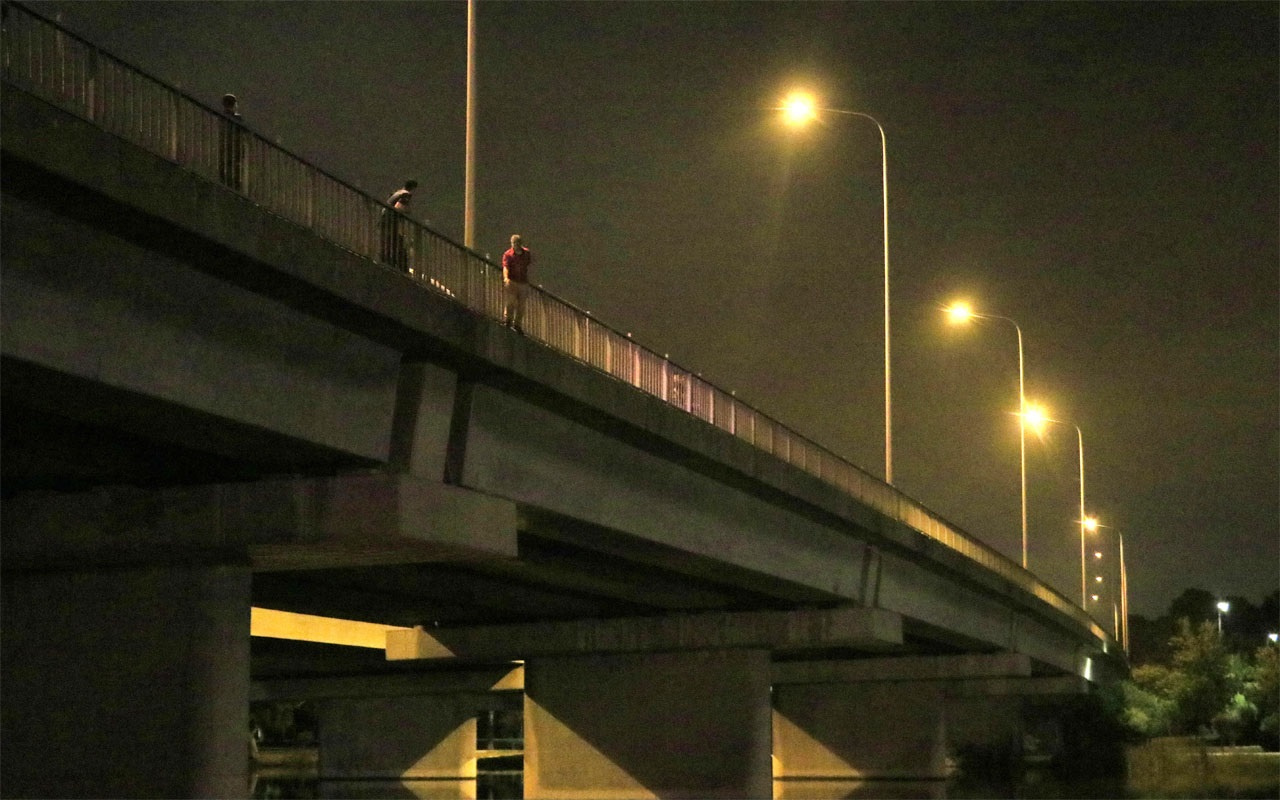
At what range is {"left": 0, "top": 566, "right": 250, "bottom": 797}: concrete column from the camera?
19.1 meters

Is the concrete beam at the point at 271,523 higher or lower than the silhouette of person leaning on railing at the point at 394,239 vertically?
lower

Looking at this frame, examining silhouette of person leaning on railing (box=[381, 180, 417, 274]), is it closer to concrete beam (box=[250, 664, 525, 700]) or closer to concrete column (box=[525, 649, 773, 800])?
concrete column (box=[525, 649, 773, 800])

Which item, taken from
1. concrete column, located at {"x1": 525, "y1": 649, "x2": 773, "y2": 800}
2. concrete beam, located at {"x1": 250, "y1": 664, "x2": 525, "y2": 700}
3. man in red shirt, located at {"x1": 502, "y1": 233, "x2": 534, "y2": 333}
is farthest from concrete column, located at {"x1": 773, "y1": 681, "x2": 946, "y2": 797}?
man in red shirt, located at {"x1": 502, "y1": 233, "x2": 534, "y2": 333}

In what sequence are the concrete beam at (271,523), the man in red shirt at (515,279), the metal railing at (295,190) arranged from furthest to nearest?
1. the man in red shirt at (515,279)
2. the concrete beam at (271,523)
3. the metal railing at (295,190)

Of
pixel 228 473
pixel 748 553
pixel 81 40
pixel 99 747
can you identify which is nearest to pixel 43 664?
pixel 99 747

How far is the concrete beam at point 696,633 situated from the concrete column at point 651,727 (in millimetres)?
575

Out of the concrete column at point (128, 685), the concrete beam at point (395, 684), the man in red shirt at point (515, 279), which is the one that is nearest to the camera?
the concrete column at point (128, 685)

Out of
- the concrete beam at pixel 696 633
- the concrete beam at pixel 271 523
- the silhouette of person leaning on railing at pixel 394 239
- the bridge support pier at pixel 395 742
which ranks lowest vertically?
the bridge support pier at pixel 395 742

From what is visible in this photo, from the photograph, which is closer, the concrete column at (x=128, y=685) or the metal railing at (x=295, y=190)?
the metal railing at (x=295, y=190)

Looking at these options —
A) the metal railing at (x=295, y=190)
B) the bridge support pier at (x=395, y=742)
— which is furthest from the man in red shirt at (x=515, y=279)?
the bridge support pier at (x=395, y=742)

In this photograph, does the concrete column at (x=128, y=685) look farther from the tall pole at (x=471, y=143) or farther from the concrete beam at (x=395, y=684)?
the concrete beam at (x=395, y=684)

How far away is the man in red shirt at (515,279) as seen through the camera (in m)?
22.6

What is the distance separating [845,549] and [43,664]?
19803 mm

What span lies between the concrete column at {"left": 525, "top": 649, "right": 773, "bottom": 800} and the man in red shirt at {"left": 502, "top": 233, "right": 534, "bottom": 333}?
17481 millimetres
